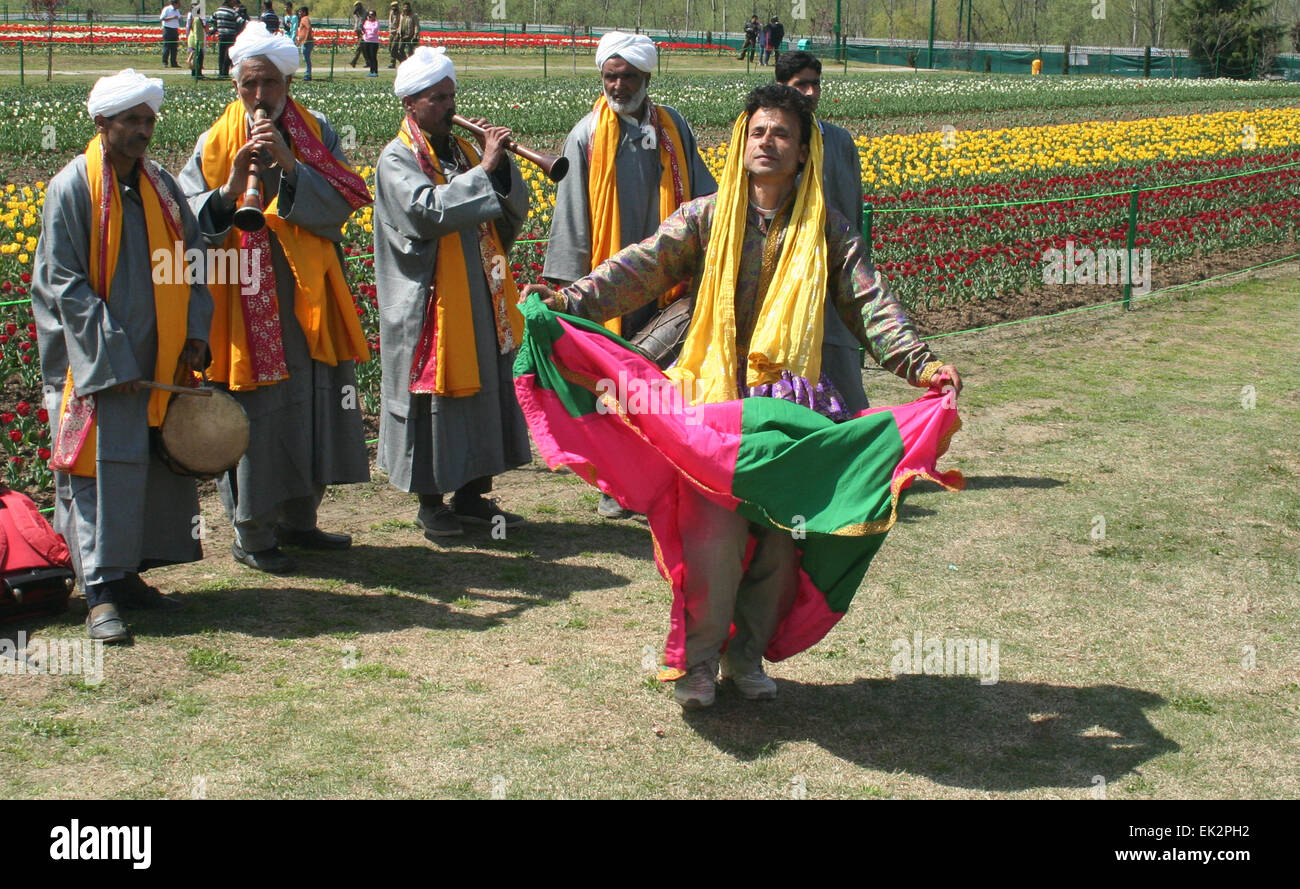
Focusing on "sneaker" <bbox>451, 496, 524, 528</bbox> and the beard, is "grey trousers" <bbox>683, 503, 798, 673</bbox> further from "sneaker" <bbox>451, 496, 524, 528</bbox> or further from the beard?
the beard

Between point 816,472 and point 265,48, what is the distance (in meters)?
3.01

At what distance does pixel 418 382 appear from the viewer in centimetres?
648

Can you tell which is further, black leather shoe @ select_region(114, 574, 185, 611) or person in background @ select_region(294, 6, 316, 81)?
person in background @ select_region(294, 6, 316, 81)

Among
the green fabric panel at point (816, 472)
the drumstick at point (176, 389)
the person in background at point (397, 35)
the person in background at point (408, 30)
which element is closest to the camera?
the green fabric panel at point (816, 472)

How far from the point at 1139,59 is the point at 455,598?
203ft

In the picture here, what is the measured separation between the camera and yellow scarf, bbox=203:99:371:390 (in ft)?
19.6

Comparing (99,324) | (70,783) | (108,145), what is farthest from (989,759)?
(108,145)

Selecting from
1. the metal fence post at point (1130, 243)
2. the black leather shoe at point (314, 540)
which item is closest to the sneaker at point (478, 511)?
the black leather shoe at point (314, 540)

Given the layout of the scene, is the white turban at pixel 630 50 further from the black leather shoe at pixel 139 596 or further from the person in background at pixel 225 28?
the person in background at pixel 225 28

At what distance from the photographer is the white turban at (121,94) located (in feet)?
17.0

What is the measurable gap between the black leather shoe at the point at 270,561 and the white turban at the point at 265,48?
6.59 ft

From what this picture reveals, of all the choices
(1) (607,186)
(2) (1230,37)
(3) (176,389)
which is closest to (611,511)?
(1) (607,186)

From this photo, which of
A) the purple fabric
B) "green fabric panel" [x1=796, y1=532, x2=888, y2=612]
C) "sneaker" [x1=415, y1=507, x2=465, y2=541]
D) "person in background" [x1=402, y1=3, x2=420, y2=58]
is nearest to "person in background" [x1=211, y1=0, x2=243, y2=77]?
"person in background" [x1=402, y1=3, x2=420, y2=58]

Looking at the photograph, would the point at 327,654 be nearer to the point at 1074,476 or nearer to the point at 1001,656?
the point at 1001,656
